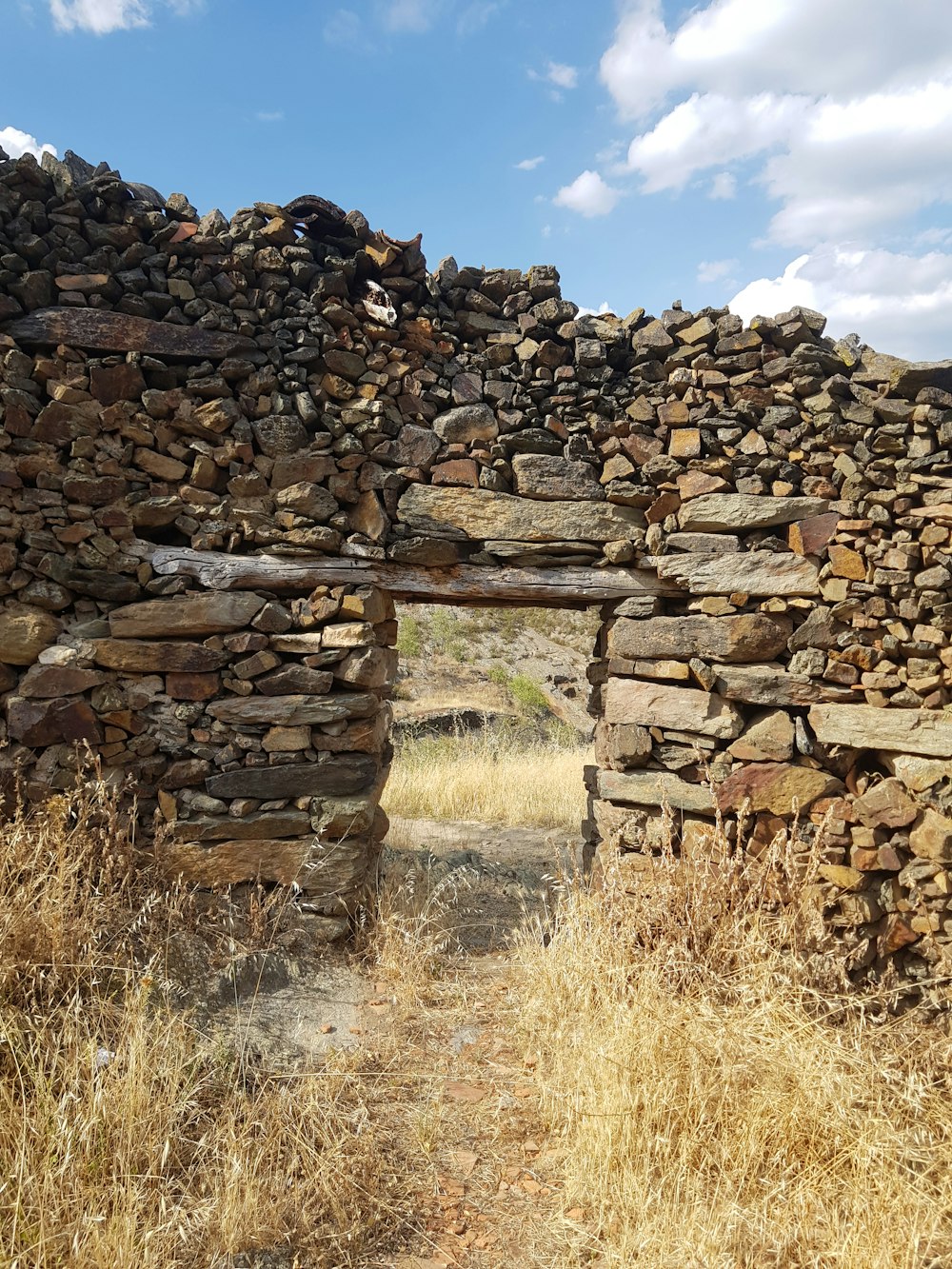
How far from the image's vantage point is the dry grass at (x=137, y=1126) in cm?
222

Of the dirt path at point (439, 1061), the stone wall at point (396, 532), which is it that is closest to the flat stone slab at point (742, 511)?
the stone wall at point (396, 532)

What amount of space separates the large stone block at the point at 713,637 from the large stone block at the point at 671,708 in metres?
0.19

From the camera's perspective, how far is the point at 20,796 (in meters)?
3.86

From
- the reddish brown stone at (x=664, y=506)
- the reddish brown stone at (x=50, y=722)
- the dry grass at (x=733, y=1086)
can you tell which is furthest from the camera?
the reddish brown stone at (x=664, y=506)

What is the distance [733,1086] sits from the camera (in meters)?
2.75

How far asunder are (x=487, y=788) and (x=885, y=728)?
4.74 m

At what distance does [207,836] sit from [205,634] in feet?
3.32

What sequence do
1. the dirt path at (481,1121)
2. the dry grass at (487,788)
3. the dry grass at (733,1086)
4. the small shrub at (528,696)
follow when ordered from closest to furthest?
the dry grass at (733,1086), the dirt path at (481,1121), the dry grass at (487,788), the small shrub at (528,696)

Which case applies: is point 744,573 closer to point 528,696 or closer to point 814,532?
point 814,532

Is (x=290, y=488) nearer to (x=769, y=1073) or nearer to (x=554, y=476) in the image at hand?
(x=554, y=476)

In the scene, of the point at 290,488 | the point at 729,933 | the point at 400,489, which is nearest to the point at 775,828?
the point at 729,933

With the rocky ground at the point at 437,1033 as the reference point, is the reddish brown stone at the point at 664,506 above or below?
above

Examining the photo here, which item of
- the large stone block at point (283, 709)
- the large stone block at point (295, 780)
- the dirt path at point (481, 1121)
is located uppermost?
the large stone block at point (283, 709)

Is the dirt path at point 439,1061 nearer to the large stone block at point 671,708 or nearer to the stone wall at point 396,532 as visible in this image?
the stone wall at point 396,532
